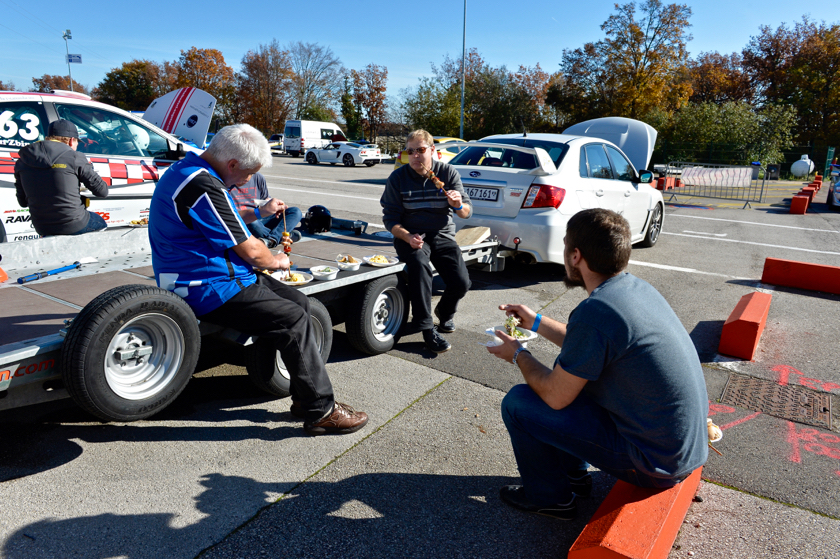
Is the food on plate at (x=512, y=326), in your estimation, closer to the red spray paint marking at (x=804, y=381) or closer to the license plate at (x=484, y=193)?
the red spray paint marking at (x=804, y=381)

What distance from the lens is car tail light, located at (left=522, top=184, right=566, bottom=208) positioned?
6.14 meters

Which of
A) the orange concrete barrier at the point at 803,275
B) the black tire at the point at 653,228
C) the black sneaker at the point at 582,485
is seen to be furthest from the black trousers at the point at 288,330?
the black tire at the point at 653,228

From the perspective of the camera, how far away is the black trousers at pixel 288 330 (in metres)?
3.05

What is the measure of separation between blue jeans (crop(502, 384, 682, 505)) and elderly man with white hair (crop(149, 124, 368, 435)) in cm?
123

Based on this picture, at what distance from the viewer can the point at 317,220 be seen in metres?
6.04

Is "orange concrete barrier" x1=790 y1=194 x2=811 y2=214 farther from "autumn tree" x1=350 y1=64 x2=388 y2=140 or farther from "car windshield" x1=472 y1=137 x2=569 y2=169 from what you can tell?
"autumn tree" x1=350 y1=64 x2=388 y2=140

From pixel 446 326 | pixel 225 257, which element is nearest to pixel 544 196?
pixel 446 326

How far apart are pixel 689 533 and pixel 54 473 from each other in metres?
3.17

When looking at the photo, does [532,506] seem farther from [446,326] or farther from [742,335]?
[742,335]

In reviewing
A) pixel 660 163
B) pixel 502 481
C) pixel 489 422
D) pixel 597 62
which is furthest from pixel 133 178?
pixel 597 62

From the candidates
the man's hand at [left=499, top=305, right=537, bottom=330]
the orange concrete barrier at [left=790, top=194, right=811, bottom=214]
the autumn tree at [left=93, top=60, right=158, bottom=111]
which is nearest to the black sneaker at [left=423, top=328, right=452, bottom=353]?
the man's hand at [left=499, top=305, right=537, bottom=330]

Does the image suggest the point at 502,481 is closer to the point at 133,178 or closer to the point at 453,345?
the point at 453,345

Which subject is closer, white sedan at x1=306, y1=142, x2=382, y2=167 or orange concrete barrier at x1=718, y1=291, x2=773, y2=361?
orange concrete barrier at x1=718, y1=291, x2=773, y2=361

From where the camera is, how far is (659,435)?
7.02 ft
